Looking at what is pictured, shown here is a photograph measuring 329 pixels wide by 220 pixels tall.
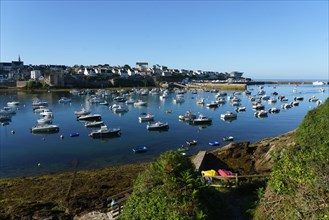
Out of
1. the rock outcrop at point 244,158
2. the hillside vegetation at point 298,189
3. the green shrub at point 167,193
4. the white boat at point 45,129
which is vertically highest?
the hillside vegetation at point 298,189

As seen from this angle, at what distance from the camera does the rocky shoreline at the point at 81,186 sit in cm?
1641

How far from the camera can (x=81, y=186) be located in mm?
20078

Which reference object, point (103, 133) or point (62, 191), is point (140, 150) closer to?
point (103, 133)

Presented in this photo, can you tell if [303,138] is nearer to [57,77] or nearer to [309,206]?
[309,206]

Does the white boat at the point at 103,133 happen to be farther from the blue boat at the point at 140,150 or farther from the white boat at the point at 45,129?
the blue boat at the point at 140,150

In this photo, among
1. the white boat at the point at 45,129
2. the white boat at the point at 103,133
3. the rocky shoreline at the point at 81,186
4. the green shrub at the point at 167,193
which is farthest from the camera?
the white boat at the point at 45,129

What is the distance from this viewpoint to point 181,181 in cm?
1031

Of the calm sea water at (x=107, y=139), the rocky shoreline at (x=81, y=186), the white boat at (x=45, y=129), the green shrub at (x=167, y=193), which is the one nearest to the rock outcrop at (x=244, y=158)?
the rocky shoreline at (x=81, y=186)

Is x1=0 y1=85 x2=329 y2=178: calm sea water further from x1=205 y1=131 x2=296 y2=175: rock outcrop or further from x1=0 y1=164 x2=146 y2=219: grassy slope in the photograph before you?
x1=205 y1=131 x2=296 y2=175: rock outcrop

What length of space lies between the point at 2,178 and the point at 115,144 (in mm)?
13230

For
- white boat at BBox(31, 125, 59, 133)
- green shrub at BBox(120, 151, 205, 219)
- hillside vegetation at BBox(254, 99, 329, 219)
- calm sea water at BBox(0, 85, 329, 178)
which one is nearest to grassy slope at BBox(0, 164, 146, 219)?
calm sea water at BBox(0, 85, 329, 178)

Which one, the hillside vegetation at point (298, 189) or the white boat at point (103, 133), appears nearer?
the hillside vegetation at point (298, 189)

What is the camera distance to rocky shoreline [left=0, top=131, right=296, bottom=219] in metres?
16.4

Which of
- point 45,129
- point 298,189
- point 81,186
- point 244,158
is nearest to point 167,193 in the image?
point 298,189
